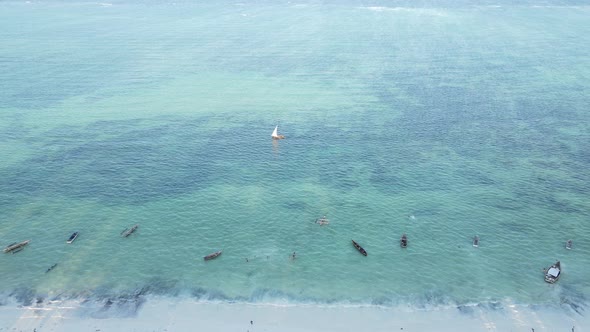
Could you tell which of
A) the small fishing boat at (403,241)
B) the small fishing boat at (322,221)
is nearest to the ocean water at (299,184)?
the small fishing boat at (322,221)

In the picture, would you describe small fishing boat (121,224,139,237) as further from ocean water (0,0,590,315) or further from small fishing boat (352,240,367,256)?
small fishing boat (352,240,367,256)

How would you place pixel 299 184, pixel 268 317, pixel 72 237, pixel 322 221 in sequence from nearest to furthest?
pixel 268 317 → pixel 72 237 → pixel 322 221 → pixel 299 184

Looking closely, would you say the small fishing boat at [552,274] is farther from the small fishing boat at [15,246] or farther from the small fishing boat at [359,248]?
the small fishing boat at [15,246]

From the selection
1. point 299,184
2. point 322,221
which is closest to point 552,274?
point 322,221

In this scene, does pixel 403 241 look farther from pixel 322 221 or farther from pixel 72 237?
pixel 72 237

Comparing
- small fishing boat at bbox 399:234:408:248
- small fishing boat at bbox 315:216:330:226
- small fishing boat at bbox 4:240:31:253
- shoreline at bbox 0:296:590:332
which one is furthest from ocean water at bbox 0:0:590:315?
shoreline at bbox 0:296:590:332

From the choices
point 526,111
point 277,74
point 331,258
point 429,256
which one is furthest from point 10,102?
point 526,111
